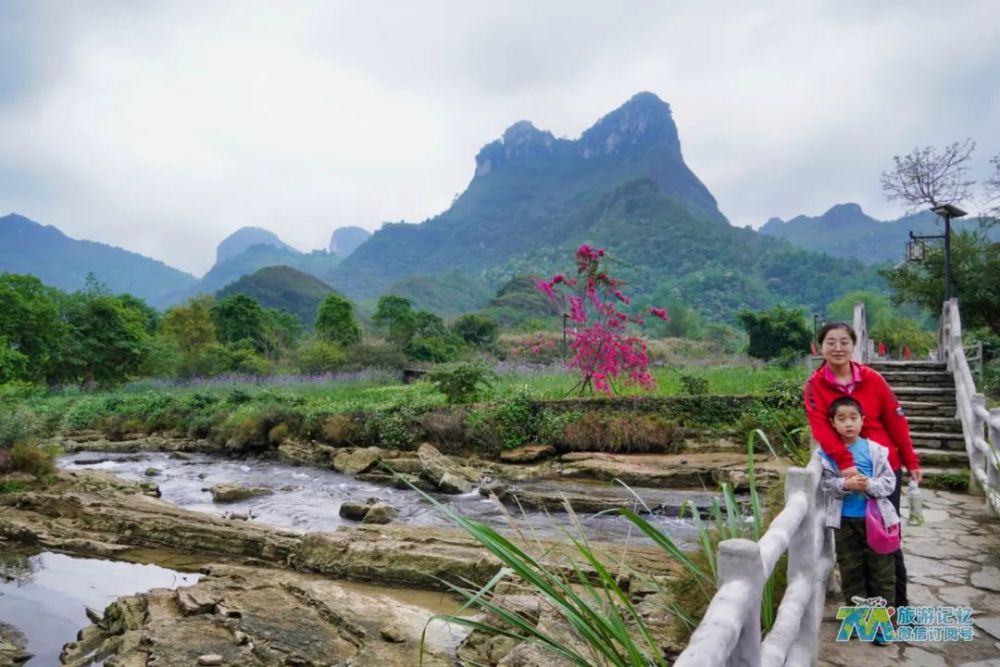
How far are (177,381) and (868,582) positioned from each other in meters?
29.1

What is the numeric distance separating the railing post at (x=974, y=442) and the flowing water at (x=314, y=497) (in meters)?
2.76

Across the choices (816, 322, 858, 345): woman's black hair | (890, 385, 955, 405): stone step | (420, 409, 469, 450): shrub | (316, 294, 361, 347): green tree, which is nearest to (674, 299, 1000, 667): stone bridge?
(816, 322, 858, 345): woman's black hair

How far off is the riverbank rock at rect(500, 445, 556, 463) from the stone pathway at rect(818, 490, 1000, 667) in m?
7.07

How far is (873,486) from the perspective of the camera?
2.84m

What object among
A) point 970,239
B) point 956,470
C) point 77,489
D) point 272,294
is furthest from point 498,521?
point 272,294

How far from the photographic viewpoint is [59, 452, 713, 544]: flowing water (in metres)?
8.29

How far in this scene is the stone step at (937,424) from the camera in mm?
7500

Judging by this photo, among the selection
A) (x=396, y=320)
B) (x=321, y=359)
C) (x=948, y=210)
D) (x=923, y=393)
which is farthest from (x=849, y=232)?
(x=923, y=393)

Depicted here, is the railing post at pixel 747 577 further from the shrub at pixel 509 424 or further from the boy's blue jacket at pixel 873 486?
the shrub at pixel 509 424

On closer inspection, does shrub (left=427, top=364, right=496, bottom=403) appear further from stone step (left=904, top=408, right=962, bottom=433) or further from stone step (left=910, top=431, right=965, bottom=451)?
stone step (left=910, top=431, right=965, bottom=451)

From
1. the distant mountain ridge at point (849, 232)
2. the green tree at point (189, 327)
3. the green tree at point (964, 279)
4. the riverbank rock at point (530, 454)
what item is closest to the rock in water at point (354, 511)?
the riverbank rock at point (530, 454)

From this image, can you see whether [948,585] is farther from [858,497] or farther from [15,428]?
[15,428]

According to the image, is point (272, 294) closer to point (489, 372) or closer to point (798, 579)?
point (489, 372)

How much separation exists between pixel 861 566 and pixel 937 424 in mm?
5858
